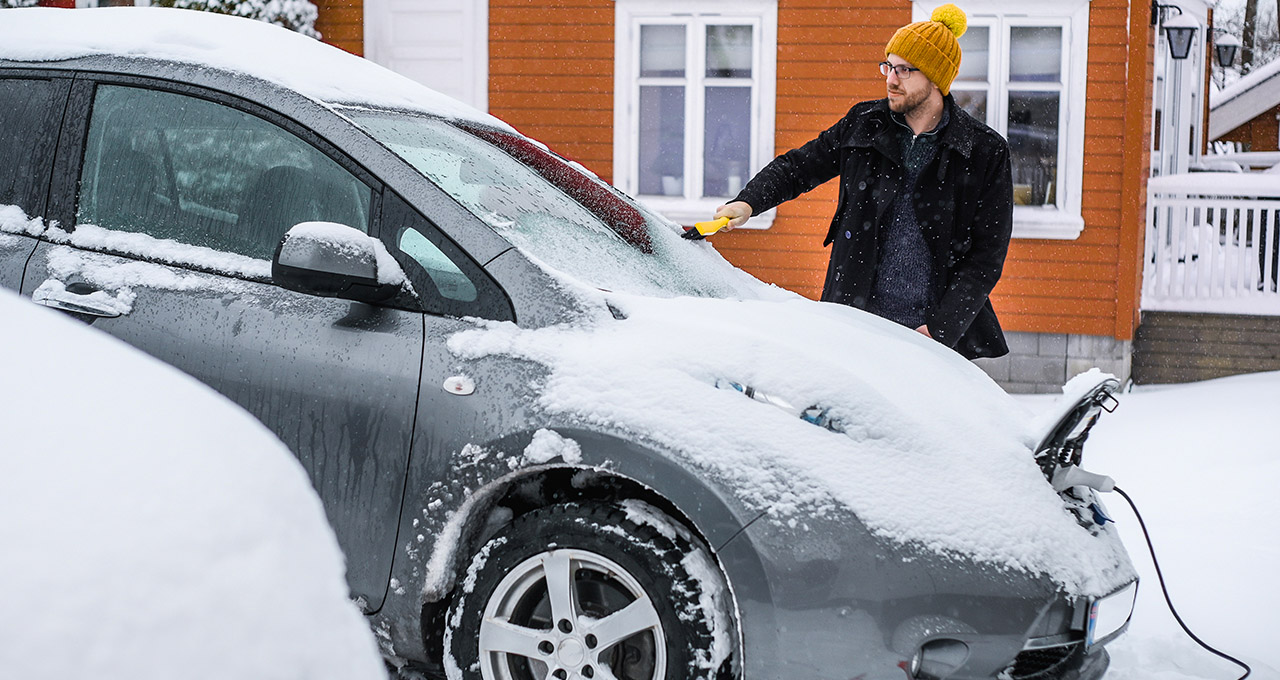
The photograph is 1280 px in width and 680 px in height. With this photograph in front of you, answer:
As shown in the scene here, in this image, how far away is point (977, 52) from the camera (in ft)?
28.2

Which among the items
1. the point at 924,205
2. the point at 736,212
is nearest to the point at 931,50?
the point at 924,205

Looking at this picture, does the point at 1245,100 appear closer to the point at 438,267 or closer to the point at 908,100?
the point at 908,100

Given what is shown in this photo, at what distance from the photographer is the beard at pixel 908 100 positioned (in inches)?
146

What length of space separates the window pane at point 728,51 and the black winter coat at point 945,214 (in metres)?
5.25

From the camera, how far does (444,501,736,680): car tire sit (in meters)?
2.25

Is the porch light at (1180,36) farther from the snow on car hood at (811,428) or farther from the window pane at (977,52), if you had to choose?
the snow on car hood at (811,428)

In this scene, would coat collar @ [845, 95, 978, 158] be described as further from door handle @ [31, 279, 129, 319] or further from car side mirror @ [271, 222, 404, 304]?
door handle @ [31, 279, 129, 319]

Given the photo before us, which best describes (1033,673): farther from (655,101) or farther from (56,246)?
(655,101)

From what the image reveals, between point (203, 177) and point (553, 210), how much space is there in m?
0.89

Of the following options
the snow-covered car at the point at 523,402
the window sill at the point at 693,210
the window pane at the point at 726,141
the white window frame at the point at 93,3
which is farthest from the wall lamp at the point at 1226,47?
the snow-covered car at the point at 523,402

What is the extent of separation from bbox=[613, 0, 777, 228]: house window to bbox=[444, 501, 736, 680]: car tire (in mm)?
6792

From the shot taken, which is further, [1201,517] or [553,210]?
[1201,517]

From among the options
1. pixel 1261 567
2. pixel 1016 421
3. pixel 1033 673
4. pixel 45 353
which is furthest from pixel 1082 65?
pixel 45 353

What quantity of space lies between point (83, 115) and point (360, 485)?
50.9 inches
